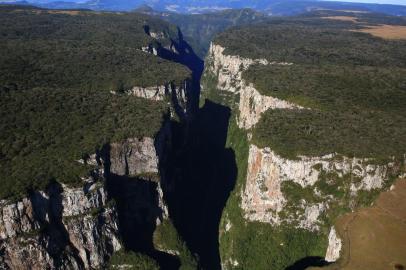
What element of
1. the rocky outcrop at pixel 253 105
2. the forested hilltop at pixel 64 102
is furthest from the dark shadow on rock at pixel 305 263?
the rocky outcrop at pixel 253 105

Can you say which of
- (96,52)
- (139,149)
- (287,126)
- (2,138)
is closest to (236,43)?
(96,52)

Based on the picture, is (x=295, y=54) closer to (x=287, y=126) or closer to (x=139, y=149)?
(x=287, y=126)

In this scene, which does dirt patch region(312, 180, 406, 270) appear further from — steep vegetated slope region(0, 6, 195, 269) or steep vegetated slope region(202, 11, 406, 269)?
steep vegetated slope region(0, 6, 195, 269)

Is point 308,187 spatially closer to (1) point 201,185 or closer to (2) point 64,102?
(1) point 201,185

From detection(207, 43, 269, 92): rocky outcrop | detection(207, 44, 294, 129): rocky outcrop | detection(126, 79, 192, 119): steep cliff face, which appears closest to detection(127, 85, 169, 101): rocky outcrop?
detection(126, 79, 192, 119): steep cliff face

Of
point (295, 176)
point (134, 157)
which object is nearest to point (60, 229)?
point (134, 157)

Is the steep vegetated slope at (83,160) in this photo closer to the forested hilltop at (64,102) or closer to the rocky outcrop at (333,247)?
the forested hilltop at (64,102)
